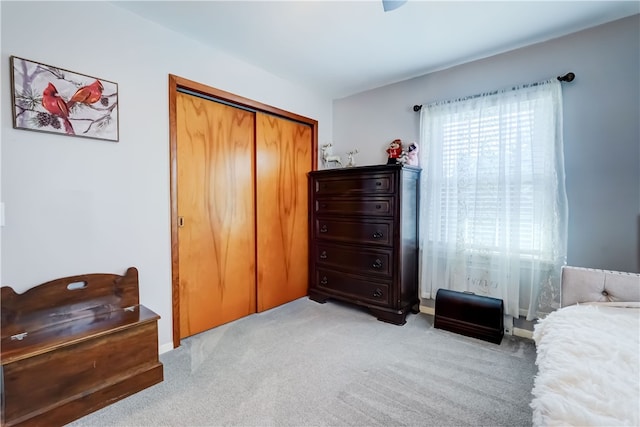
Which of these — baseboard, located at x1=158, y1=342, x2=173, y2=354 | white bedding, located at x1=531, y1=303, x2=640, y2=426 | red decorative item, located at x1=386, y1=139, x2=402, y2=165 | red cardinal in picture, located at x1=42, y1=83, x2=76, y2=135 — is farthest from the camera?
red decorative item, located at x1=386, y1=139, x2=402, y2=165

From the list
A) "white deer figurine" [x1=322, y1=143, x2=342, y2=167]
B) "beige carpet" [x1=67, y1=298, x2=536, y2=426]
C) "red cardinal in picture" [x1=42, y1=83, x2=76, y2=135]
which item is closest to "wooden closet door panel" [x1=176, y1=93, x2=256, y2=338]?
"beige carpet" [x1=67, y1=298, x2=536, y2=426]

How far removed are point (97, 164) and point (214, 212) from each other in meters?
0.89

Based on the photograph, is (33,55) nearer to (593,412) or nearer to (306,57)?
(306,57)

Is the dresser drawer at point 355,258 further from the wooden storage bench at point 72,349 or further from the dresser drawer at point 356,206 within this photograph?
the wooden storage bench at point 72,349

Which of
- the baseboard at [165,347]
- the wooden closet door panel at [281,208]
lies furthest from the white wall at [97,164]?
the wooden closet door panel at [281,208]

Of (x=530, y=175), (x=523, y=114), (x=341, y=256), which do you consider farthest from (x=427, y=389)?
(x=523, y=114)

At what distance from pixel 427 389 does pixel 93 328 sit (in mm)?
1886

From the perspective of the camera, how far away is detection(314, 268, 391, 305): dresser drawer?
2689 millimetres

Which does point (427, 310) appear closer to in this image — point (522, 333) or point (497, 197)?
point (522, 333)

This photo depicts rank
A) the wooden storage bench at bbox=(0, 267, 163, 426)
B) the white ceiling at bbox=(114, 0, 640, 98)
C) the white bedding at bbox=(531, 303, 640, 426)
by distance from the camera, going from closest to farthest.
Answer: the white bedding at bbox=(531, 303, 640, 426), the wooden storage bench at bbox=(0, 267, 163, 426), the white ceiling at bbox=(114, 0, 640, 98)

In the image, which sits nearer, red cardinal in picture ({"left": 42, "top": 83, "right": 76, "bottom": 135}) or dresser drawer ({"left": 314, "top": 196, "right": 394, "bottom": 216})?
red cardinal in picture ({"left": 42, "top": 83, "right": 76, "bottom": 135})

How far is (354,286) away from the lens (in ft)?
9.45

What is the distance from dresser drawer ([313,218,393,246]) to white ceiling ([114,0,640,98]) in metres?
1.45

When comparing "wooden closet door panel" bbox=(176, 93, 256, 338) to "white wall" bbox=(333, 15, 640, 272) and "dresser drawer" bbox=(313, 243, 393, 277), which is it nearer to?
"dresser drawer" bbox=(313, 243, 393, 277)
